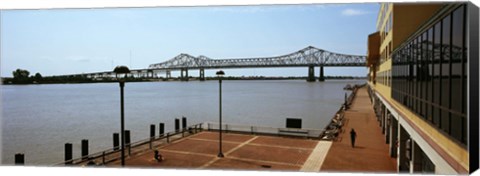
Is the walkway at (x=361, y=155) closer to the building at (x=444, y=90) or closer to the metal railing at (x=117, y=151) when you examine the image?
the building at (x=444, y=90)

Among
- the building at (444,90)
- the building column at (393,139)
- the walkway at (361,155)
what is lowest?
the walkway at (361,155)

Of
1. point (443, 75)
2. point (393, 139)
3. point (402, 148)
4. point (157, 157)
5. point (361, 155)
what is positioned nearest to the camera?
point (443, 75)

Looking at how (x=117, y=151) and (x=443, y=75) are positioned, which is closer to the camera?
(x=443, y=75)

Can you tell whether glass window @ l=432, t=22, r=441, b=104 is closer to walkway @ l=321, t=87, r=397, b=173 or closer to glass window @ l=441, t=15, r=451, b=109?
glass window @ l=441, t=15, r=451, b=109

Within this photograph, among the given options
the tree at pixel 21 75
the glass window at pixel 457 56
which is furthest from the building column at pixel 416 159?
the tree at pixel 21 75

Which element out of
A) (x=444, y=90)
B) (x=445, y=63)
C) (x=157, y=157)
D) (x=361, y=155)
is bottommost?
(x=361, y=155)

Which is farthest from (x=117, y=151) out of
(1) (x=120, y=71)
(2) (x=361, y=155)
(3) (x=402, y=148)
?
(3) (x=402, y=148)

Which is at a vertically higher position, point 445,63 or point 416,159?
point 445,63

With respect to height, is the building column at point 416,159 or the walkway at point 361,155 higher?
the building column at point 416,159

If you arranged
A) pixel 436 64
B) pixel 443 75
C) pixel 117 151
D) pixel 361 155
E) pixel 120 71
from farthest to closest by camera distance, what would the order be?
1. pixel 117 151
2. pixel 361 155
3. pixel 120 71
4. pixel 436 64
5. pixel 443 75

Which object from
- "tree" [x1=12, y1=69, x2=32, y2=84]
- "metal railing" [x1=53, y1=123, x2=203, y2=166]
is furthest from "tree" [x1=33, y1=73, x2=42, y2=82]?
"metal railing" [x1=53, y1=123, x2=203, y2=166]

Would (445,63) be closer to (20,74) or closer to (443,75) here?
(443,75)

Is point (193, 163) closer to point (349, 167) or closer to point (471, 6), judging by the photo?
point (349, 167)
